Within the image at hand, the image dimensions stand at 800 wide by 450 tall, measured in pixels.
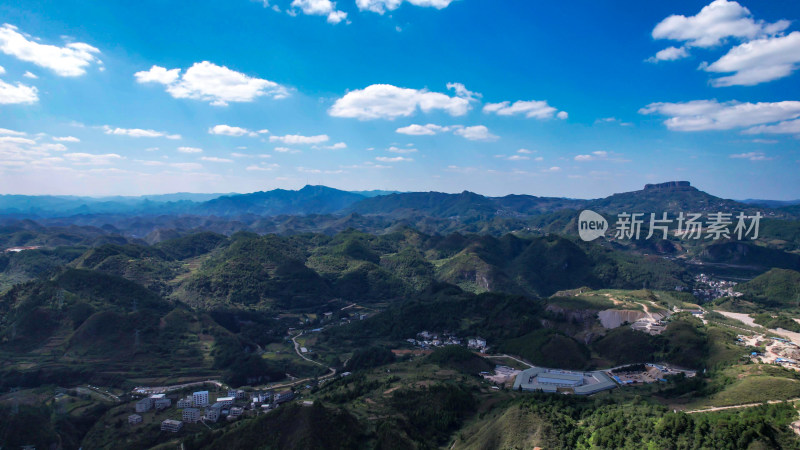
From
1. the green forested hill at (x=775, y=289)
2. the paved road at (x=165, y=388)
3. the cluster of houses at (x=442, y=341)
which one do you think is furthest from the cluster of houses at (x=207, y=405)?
the green forested hill at (x=775, y=289)

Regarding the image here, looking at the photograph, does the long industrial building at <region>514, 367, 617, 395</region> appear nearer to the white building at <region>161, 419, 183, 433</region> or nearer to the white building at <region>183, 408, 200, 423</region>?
the white building at <region>183, 408, 200, 423</region>

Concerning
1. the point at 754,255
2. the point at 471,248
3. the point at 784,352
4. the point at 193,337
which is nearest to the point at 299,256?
the point at 471,248

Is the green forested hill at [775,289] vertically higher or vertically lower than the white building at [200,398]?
higher

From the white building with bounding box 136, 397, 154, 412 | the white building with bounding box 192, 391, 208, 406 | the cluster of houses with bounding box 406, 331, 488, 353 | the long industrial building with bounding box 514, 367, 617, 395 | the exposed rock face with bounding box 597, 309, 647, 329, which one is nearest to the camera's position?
the white building with bounding box 136, 397, 154, 412

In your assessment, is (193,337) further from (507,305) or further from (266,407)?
(507,305)

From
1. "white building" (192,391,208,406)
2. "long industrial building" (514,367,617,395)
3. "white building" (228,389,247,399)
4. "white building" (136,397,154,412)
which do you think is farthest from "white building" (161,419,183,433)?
"long industrial building" (514,367,617,395)

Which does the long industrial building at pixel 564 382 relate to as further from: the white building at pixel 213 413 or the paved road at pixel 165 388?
the paved road at pixel 165 388

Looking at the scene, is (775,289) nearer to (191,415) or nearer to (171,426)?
(191,415)
